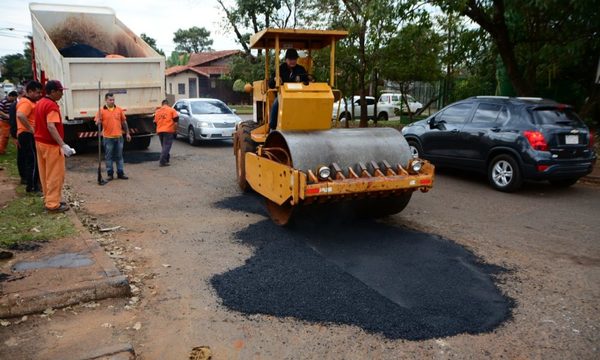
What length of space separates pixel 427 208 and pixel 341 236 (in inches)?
82.1

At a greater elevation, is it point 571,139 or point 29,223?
point 571,139

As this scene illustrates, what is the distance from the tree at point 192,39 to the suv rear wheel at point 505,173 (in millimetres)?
69803

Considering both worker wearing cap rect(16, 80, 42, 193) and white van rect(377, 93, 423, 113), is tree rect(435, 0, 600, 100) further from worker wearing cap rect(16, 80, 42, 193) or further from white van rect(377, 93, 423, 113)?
white van rect(377, 93, 423, 113)

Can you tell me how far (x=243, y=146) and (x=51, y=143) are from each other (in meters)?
2.74

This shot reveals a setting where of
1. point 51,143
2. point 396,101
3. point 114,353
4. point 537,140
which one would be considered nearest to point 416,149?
point 537,140

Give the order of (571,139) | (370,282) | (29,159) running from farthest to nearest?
(571,139) < (29,159) < (370,282)

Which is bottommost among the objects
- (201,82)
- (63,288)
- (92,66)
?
(63,288)

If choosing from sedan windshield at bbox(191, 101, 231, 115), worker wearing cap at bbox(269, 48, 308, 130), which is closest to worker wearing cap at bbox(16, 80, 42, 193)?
worker wearing cap at bbox(269, 48, 308, 130)

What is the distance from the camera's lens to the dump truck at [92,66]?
1095cm

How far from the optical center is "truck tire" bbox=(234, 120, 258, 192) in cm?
774

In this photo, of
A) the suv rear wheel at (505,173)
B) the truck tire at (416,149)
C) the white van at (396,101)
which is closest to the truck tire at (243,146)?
the truck tire at (416,149)

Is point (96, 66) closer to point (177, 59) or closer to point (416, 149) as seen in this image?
point (416, 149)

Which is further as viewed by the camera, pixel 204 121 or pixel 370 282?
pixel 204 121

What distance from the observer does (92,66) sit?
11.0m
